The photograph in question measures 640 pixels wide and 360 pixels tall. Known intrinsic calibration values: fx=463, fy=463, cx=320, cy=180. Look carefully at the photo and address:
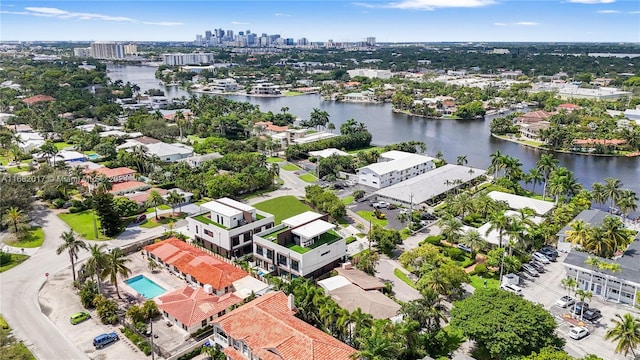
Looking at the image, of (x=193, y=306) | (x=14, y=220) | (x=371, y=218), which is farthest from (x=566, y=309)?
(x=14, y=220)

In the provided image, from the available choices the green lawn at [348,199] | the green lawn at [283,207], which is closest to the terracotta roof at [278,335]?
Answer: the green lawn at [283,207]

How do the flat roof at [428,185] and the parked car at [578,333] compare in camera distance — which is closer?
the parked car at [578,333]

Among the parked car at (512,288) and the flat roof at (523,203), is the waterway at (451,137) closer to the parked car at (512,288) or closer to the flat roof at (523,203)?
the flat roof at (523,203)

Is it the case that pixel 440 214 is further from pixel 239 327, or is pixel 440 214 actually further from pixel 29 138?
pixel 29 138

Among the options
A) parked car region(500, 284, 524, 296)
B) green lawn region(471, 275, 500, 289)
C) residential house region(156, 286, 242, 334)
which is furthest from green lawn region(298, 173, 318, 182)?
parked car region(500, 284, 524, 296)

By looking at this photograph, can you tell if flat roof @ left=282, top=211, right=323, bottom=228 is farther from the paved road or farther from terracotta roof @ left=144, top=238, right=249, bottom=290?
the paved road

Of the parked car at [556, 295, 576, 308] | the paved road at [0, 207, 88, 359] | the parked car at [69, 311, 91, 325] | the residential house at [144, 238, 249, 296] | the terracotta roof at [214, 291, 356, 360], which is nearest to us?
the terracotta roof at [214, 291, 356, 360]
